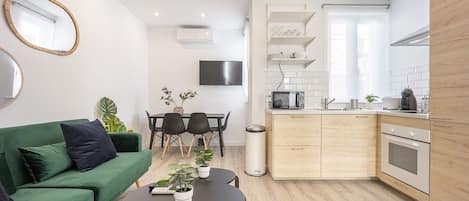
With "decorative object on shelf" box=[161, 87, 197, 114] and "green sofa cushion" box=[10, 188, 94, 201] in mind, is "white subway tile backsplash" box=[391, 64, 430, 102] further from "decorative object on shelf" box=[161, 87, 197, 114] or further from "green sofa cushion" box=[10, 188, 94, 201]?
"decorative object on shelf" box=[161, 87, 197, 114]

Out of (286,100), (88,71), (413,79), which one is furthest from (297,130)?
(88,71)

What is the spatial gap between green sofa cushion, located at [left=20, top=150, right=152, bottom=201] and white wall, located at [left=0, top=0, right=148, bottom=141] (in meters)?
0.66

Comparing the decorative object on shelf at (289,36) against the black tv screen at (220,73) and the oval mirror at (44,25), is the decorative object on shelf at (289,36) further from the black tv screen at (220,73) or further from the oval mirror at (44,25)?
the oval mirror at (44,25)

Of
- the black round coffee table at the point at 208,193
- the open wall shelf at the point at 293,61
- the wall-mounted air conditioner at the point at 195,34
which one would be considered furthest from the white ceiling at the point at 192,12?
the black round coffee table at the point at 208,193

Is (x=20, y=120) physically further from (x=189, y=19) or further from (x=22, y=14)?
(x=189, y=19)

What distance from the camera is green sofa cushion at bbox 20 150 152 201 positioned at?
1901 millimetres

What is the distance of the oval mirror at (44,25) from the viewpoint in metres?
2.23

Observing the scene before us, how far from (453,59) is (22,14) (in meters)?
3.02

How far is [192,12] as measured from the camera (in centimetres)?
487

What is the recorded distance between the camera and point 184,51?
5.89m

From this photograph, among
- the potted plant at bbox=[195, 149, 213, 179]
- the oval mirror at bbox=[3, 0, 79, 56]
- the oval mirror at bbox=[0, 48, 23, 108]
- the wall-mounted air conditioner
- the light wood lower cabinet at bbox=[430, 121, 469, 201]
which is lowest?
the potted plant at bbox=[195, 149, 213, 179]

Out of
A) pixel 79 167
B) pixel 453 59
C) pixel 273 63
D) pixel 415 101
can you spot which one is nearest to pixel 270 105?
pixel 273 63

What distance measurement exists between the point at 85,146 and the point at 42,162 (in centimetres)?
35

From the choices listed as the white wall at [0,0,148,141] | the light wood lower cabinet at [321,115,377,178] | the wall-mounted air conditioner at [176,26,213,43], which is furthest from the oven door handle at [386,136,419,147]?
the wall-mounted air conditioner at [176,26,213,43]
